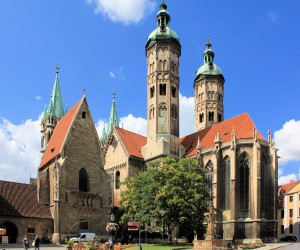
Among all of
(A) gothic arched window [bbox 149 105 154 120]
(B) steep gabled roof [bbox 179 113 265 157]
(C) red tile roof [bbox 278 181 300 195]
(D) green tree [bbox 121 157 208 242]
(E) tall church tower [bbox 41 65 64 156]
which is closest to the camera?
(D) green tree [bbox 121 157 208 242]

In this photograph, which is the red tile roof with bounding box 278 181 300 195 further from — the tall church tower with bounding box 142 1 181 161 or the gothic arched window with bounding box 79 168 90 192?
the gothic arched window with bounding box 79 168 90 192

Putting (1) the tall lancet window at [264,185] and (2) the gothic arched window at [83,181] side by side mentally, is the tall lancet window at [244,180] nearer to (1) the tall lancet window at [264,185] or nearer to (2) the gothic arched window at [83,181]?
(1) the tall lancet window at [264,185]

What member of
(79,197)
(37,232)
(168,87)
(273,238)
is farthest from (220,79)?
(37,232)

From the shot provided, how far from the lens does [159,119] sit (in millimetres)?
64812

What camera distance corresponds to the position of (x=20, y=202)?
159ft

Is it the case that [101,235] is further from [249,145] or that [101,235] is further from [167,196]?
[249,145]

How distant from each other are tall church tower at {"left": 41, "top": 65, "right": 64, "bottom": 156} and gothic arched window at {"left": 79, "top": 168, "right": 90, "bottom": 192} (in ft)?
133

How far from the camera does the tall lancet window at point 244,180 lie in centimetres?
5572

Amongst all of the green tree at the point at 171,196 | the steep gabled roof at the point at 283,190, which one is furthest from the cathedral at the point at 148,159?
the steep gabled roof at the point at 283,190

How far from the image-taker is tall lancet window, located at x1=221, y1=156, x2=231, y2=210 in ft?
187

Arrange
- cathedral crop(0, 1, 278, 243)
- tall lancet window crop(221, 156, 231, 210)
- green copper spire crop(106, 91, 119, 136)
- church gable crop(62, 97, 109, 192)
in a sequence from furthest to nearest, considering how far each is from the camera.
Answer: green copper spire crop(106, 91, 119, 136)
tall lancet window crop(221, 156, 231, 210)
church gable crop(62, 97, 109, 192)
cathedral crop(0, 1, 278, 243)

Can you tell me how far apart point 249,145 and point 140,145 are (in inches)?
729

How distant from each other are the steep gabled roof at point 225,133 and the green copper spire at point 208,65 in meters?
19.3

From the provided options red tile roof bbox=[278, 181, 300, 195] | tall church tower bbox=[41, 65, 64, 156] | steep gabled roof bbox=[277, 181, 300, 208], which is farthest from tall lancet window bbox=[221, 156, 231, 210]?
tall church tower bbox=[41, 65, 64, 156]
